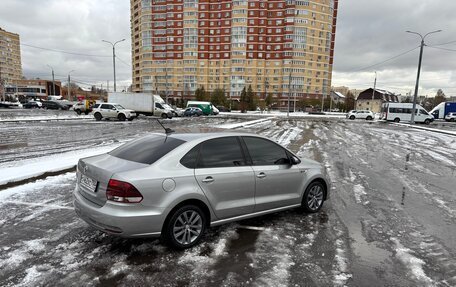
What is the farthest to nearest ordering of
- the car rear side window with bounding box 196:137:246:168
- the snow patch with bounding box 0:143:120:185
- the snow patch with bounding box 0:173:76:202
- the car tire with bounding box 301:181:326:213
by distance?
the snow patch with bounding box 0:143:120:185
the snow patch with bounding box 0:173:76:202
the car tire with bounding box 301:181:326:213
the car rear side window with bounding box 196:137:246:168

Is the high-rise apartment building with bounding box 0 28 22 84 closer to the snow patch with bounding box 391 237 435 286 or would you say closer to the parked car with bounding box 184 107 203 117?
the parked car with bounding box 184 107 203 117

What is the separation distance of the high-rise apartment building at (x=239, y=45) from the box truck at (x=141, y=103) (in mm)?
65153

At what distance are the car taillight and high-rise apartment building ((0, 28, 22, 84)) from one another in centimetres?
16581

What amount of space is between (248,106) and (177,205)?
70.4m

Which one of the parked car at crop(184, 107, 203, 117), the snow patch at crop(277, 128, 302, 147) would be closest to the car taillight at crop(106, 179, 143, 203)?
the snow patch at crop(277, 128, 302, 147)

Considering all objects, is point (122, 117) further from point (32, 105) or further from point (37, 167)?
point (32, 105)

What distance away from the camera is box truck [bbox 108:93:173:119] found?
1449 inches

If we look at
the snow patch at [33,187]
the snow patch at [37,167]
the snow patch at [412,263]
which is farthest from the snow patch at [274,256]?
the snow patch at [37,167]

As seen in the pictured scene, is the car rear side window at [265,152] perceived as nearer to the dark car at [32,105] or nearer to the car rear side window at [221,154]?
the car rear side window at [221,154]

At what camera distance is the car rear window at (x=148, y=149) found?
3922 millimetres

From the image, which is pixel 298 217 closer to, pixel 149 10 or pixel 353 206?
pixel 353 206

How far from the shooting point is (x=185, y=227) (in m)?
3.88

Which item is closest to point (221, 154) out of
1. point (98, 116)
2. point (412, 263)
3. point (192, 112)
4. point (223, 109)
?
point (412, 263)

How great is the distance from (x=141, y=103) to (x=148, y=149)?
34.6 meters
